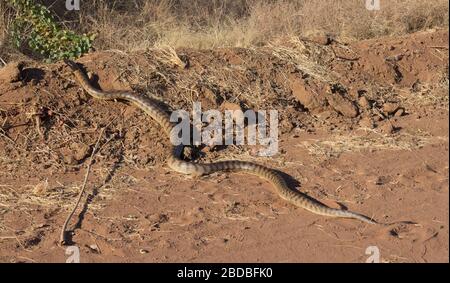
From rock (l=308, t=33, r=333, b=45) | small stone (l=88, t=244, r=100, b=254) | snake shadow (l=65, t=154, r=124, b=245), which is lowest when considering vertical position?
small stone (l=88, t=244, r=100, b=254)

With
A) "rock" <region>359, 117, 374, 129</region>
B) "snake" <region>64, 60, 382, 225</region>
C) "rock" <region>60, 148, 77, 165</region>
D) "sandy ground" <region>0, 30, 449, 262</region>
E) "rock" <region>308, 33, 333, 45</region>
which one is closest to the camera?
"sandy ground" <region>0, 30, 449, 262</region>

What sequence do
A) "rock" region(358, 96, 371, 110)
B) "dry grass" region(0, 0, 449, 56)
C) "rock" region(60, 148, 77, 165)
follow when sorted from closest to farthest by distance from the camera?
"rock" region(60, 148, 77, 165)
"rock" region(358, 96, 371, 110)
"dry grass" region(0, 0, 449, 56)

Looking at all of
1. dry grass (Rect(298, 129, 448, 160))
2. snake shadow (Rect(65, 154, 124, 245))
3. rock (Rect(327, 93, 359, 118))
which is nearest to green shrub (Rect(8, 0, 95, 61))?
snake shadow (Rect(65, 154, 124, 245))

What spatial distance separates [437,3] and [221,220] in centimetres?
707

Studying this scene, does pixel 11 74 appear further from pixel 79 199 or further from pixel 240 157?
pixel 240 157

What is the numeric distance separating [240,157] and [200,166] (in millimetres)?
616

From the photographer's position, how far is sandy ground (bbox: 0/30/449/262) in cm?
640

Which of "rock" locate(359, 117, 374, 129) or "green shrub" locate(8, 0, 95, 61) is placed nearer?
"rock" locate(359, 117, 374, 129)

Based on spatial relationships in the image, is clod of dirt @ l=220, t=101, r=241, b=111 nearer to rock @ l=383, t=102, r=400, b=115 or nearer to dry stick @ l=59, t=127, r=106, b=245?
dry stick @ l=59, t=127, r=106, b=245

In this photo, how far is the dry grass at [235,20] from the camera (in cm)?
1159

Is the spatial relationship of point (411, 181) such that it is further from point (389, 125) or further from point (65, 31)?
point (65, 31)

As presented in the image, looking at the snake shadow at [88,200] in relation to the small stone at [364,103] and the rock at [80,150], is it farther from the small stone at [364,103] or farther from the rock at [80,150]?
the small stone at [364,103]

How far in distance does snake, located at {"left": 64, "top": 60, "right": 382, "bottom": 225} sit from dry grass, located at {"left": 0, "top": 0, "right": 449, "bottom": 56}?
2.03 metres

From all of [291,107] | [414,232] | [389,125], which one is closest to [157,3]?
[291,107]
